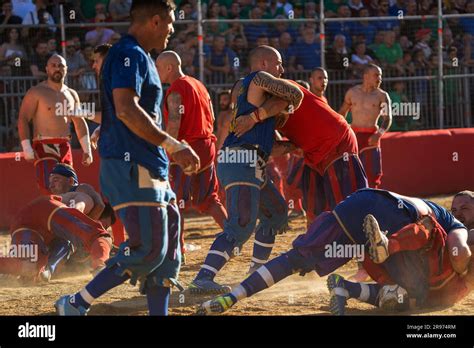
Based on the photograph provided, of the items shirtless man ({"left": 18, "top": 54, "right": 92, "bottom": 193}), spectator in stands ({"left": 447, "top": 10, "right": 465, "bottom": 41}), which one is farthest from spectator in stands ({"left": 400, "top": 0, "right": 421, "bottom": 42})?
shirtless man ({"left": 18, "top": 54, "right": 92, "bottom": 193})

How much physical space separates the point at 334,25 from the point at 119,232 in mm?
6438

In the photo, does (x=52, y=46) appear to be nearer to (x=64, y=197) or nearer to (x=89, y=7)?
(x=89, y=7)

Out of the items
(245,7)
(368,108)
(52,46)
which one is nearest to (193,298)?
(368,108)

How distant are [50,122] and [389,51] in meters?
6.68

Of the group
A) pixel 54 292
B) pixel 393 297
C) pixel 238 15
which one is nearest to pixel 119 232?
pixel 54 292

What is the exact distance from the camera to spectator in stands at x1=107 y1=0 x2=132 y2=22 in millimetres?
15289

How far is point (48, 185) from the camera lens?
1105cm

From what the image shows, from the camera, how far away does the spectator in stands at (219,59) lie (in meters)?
14.8

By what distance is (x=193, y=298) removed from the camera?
8.30 meters

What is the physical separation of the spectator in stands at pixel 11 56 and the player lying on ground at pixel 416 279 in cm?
763

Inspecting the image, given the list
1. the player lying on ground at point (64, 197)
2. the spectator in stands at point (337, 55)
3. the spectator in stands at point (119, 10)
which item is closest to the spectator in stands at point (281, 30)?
the spectator in stands at point (337, 55)

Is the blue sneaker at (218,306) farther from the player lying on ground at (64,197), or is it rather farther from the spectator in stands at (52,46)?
the spectator in stands at (52,46)

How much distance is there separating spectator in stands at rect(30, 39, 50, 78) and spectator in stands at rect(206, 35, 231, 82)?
2.17m

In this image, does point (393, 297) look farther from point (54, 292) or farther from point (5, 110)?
point (5, 110)
